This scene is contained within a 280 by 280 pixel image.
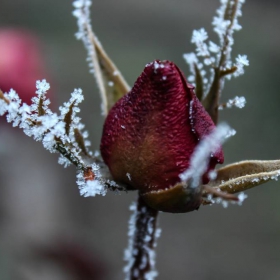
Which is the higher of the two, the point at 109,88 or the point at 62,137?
the point at 109,88

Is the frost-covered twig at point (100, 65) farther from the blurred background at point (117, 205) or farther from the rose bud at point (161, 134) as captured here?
the blurred background at point (117, 205)

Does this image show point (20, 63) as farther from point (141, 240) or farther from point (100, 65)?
point (141, 240)

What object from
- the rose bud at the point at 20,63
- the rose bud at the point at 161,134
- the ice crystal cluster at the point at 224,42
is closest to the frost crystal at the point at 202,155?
the rose bud at the point at 161,134

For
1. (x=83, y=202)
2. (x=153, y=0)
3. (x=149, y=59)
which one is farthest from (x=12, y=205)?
(x=153, y=0)

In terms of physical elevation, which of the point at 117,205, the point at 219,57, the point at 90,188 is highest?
the point at 117,205

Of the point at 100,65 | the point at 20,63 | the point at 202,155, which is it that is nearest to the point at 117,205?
the point at 20,63

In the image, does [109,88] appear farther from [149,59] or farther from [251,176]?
[149,59]
